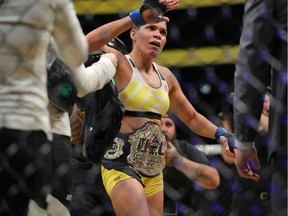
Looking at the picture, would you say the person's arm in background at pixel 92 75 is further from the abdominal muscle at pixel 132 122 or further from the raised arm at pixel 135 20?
the abdominal muscle at pixel 132 122

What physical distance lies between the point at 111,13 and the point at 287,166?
2.27 m

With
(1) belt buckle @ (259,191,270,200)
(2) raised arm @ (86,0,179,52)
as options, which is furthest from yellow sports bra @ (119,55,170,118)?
(1) belt buckle @ (259,191,270,200)

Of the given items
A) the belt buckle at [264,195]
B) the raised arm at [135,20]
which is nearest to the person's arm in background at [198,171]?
the belt buckle at [264,195]

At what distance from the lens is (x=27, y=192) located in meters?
1.92

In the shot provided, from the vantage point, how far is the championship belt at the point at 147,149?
301cm

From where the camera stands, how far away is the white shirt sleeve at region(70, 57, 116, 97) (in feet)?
6.70

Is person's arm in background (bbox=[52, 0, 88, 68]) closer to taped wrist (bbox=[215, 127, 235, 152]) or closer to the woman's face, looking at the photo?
taped wrist (bbox=[215, 127, 235, 152])

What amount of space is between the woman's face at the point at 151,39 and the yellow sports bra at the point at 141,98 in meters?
0.11

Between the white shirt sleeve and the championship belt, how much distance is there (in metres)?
0.77

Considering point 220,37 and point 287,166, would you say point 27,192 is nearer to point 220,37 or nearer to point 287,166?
point 287,166

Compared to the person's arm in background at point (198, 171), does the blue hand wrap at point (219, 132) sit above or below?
above

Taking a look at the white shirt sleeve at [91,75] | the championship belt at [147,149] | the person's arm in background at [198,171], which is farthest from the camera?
the person's arm in background at [198,171]

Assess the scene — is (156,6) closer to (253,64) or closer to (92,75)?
(92,75)

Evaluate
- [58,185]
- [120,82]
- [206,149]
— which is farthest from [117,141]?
[206,149]
